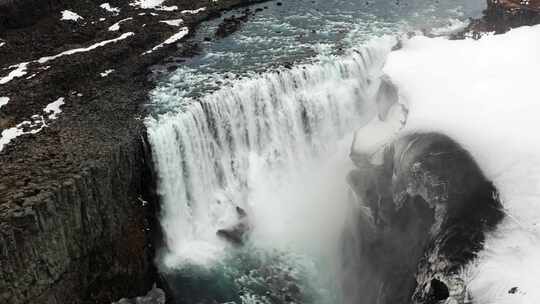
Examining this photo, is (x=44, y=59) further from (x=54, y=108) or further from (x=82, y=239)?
(x=82, y=239)

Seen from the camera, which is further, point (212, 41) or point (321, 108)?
point (212, 41)

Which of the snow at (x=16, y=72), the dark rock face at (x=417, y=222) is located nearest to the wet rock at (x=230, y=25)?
the snow at (x=16, y=72)

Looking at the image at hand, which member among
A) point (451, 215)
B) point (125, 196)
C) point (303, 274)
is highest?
point (451, 215)

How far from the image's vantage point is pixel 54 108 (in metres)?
28.9

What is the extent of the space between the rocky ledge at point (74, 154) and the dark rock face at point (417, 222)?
423 inches

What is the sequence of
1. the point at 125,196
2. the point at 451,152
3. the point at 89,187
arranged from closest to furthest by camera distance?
the point at 451,152 → the point at 89,187 → the point at 125,196

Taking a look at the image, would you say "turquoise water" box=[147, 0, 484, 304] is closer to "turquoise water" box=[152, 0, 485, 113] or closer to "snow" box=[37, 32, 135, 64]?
"turquoise water" box=[152, 0, 485, 113]

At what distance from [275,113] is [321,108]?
3.28 m

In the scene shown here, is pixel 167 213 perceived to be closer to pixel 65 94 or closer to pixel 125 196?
pixel 125 196

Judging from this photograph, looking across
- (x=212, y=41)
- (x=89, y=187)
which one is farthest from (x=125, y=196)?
(x=212, y=41)

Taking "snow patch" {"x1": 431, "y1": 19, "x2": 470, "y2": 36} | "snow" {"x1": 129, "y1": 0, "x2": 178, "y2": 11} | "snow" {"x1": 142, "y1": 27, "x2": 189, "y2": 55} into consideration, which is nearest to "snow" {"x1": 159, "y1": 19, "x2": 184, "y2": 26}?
"snow" {"x1": 142, "y1": 27, "x2": 189, "y2": 55}

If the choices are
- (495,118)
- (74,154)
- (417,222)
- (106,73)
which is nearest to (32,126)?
(74,154)

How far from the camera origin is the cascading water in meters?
28.2

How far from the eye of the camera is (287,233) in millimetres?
29344
